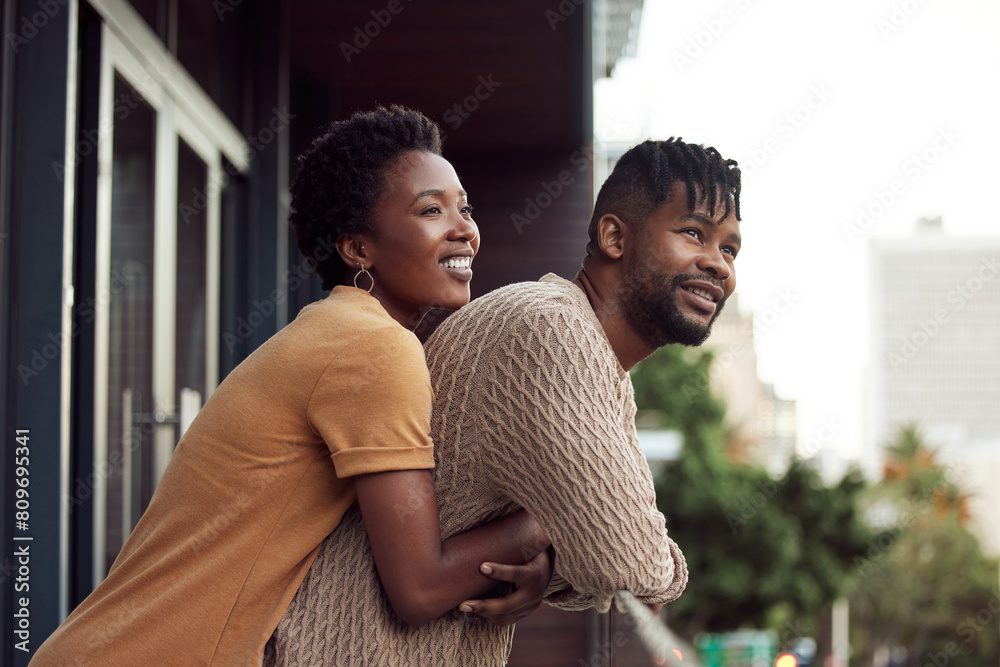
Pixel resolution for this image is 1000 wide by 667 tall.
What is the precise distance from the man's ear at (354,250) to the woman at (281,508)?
0.16 metres

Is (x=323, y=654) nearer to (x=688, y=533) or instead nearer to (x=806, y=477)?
(x=688, y=533)

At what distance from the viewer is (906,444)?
159ft

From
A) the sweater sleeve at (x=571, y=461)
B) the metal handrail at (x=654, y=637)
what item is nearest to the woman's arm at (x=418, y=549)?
the sweater sleeve at (x=571, y=461)

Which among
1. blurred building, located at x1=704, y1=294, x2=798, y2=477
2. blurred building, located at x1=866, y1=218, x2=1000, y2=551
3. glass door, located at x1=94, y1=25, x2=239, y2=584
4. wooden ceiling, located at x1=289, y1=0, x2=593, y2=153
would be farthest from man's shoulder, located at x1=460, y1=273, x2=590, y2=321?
blurred building, located at x1=866, y1=218, x2=1000, y2=551

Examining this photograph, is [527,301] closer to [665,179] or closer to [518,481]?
[518,481]

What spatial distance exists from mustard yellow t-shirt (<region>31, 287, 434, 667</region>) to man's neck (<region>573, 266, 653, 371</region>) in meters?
0.44

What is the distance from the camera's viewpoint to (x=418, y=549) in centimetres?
133

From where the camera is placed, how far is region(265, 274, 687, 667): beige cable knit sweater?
137 cm

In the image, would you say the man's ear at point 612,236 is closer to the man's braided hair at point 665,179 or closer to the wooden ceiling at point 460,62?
the man's braided hair at point 665,179

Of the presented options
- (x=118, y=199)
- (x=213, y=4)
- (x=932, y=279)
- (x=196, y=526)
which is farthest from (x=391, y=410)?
(x=932, y=279)

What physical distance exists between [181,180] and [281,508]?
272 centimetres

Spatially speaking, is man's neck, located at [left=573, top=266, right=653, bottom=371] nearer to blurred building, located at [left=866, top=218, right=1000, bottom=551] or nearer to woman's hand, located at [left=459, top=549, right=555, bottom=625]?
woman's hand, located at [left=459, top=549, right=555, bottom=625]

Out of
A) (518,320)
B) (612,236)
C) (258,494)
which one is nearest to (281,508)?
(258,494)

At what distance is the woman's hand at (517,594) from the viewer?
4.68 feet
